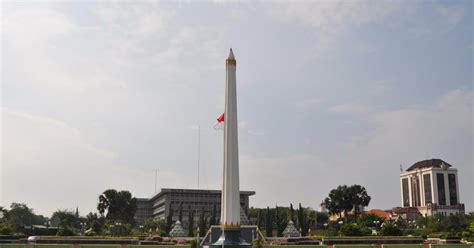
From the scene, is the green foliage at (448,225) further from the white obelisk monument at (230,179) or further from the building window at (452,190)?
the building window at (452,190)

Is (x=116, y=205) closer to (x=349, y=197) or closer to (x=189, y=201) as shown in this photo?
(x=189, y=201)

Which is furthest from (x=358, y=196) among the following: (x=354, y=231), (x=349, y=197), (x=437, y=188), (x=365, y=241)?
(x=437, y=188)

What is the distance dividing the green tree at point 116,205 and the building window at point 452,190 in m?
86.7

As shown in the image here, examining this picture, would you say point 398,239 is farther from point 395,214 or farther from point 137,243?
point 395,214

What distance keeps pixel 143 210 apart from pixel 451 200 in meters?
81.3

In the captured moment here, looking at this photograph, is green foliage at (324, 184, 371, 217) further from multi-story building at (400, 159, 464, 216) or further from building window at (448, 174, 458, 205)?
building window at (448, 174, 458, 205)

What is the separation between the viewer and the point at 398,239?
4200 centimetres

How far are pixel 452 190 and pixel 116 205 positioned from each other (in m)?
89.7

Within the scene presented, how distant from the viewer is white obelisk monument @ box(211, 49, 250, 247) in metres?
31.7

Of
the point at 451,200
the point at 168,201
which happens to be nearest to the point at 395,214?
the point at 451,200

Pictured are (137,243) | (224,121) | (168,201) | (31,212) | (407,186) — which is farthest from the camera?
(407,186)

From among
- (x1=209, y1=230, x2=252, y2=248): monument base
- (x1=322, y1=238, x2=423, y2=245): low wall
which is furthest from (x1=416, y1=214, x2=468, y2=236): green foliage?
(x1=209, y1=230, x2=252, y2=248): monument base

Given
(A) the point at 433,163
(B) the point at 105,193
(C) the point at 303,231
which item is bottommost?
(C) the point at 303,231

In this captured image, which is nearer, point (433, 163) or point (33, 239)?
point (33, 239)
